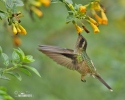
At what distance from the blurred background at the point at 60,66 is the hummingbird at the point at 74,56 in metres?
1.62

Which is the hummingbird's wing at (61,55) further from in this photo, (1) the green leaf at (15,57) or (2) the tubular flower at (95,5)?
(2) the tubular flower at (95,5)

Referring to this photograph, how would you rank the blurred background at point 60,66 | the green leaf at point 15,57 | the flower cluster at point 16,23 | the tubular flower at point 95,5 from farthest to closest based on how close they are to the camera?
1. the blurred background at point 60,66
2. the tubular flower at point 95,5
3. the green leaf at point 15,57
4. the flower cluster at point 16,23

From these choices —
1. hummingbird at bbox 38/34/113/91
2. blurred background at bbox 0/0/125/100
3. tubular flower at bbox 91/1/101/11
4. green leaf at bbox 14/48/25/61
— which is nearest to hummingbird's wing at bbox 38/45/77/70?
hummingbird at bbox 38/34/113/91

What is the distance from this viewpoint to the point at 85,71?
307 centimetres

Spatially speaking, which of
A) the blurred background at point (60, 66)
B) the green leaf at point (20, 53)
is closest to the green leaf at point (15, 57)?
the green leaf at point (20, 53)

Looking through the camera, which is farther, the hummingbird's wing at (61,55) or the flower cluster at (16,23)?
the hummingbird's wing at (61,55)

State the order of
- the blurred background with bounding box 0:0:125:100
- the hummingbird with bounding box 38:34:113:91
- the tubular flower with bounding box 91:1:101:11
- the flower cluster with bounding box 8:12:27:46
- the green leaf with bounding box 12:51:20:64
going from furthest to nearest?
the blurred background with bounding box 0:0:125:100 < the hummingbird with bounding box 38:34:113:91 < the tubular flower with bounding box 91:1:101:11 < the green leaf with bounding box 12:51:20:64 < the flower cluster with bounding box 8:12:27:46

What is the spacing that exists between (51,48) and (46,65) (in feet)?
9.39

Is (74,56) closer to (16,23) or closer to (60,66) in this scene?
(16,23)

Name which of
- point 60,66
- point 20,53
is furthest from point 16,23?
point 60,66

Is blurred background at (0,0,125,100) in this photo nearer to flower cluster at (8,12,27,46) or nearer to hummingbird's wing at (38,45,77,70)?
hummingbird's wing at (38,45,77,70)

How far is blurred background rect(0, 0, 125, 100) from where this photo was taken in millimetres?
4777

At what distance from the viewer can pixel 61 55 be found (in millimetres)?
2855

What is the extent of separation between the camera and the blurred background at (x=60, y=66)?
4777 millimetres
